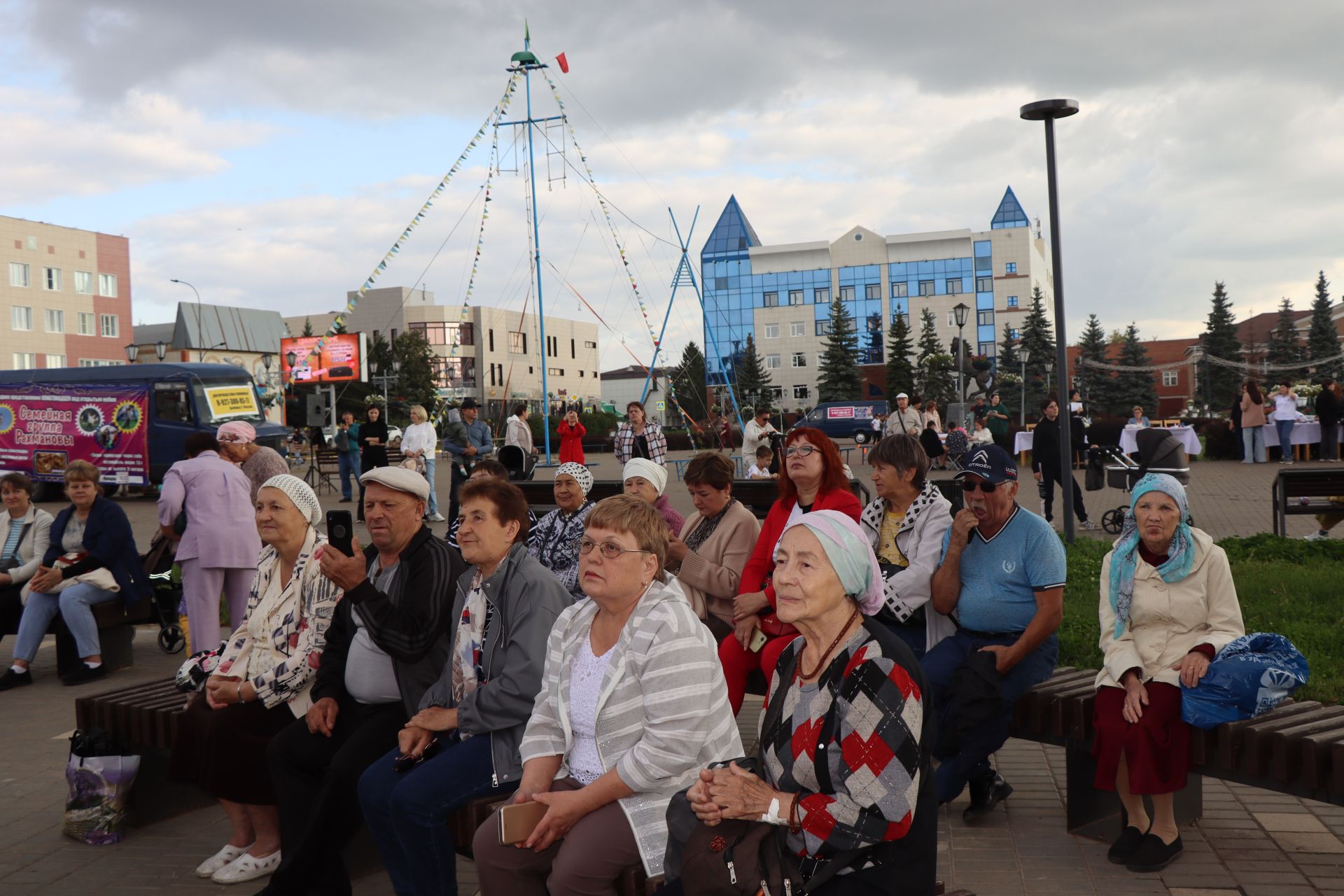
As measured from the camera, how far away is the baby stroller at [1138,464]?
12328mm

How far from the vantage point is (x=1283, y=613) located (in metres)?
7.82

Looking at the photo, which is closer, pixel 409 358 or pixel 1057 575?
pixel 1057 575

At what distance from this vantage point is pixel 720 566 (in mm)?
5871

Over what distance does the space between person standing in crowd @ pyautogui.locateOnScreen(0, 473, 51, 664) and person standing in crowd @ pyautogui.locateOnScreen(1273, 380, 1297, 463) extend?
24.6 metres

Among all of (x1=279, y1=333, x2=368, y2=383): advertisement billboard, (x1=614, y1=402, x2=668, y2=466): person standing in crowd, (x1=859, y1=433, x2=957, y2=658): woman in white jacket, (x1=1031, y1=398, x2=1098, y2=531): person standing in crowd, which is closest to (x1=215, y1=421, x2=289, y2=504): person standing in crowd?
(x1=859, y1=433, x2=957, y2=658): woman in white jacket

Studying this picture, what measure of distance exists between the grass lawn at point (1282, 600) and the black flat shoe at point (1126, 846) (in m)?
2.08

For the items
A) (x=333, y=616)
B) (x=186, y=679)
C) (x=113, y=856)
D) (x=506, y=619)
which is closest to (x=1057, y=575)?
(x=506, y=619)

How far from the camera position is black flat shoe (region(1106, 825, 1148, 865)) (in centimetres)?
439

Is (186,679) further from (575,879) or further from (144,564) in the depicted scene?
(144,564)

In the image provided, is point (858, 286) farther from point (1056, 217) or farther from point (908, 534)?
point (908, 534)

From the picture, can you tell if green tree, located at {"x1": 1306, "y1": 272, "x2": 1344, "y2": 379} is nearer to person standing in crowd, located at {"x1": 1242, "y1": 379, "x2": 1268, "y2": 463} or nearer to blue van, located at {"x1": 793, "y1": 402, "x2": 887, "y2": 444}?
blue van, located at {"x1": 793, "y1": 402, "x2": 887, "y2": 444}

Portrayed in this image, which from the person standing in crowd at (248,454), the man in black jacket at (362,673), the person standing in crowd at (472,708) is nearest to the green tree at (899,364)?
the person standing in crowd at (248,454)

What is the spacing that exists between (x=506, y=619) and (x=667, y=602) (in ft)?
2.62

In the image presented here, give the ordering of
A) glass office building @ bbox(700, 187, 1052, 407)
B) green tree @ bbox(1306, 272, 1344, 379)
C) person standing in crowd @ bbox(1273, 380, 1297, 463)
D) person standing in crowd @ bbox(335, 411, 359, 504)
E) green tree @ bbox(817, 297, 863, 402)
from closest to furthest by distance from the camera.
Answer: person standing in crowd @ bbox(335, 411, 359, 504) → person standing in crowd @ bbox(1273, 380, 1297, 463) → green tree @ bbox(1306, 272, 1344, 379) → green tree @ bbox(817, 297, 863, 402) → glass office building @ bbox(700, 187, 1052, 407)
